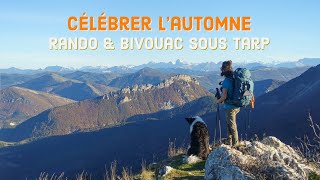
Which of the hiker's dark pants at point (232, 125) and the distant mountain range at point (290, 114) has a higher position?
the hiker's dark pants at point (232, 125)

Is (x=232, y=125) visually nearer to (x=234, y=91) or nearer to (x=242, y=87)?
(x=234, y=91)

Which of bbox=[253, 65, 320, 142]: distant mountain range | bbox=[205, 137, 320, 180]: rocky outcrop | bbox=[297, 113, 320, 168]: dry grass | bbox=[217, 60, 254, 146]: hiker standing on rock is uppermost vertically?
bbox=[217, 60, 254, 146]: hiker standing on rock

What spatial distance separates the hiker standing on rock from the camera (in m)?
15.2

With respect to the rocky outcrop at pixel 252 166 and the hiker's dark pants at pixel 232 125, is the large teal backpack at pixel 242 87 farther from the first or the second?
the rocky outcrop at pixel 252 166

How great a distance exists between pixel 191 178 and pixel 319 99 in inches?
6067

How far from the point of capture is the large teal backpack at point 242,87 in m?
15.2

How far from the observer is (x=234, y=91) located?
1562 cm

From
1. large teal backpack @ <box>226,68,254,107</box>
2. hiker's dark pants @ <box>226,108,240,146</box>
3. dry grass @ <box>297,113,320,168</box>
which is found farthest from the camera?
hiker's dark pants @ <box>226,108,240,146</box>

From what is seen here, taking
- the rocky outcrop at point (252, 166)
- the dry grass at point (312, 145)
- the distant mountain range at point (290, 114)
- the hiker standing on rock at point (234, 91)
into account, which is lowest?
the distant mountain range at point (290, 114)

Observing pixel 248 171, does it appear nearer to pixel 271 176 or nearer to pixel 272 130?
pixel 271 176

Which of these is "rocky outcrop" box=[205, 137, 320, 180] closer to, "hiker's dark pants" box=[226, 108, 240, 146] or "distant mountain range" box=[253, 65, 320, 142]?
"hiker's dark pants" box=[226, 108, 240, 146]

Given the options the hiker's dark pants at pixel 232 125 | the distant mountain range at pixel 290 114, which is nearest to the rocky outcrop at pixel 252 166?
the hiker's dark pants at pixel 232 125

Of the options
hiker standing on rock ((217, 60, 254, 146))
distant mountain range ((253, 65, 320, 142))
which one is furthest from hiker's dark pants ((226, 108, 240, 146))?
distant mountain range ((253, 65, 320, 142))

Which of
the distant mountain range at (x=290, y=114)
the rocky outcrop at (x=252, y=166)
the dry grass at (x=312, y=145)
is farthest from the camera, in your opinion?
the distant mountain range at (x=290, y=114)
